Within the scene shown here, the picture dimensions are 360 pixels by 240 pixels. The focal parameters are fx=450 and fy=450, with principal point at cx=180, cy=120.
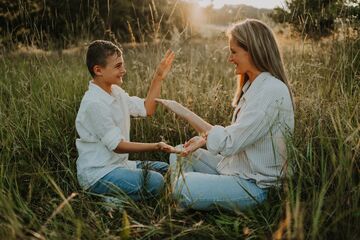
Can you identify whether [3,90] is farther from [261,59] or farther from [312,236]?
[312,236]

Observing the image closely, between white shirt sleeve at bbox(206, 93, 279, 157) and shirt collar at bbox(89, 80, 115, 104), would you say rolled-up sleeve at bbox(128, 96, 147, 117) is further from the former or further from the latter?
white shirt sleeve at bbox(206, 93, 279, 157)

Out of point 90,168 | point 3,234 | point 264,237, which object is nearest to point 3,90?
point 90,168

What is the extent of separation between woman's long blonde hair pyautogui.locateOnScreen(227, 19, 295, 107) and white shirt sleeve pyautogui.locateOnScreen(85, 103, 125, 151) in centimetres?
91

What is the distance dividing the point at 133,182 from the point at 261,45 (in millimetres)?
1139

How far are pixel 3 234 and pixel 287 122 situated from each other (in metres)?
1.60

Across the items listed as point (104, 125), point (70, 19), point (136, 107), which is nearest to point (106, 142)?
point (104, 125)

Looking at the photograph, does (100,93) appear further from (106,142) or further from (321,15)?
(321,15)

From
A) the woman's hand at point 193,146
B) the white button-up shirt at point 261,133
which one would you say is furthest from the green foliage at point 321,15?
the woman's hand at point 193,146

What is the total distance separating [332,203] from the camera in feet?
6.72

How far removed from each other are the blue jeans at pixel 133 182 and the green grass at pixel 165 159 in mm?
78

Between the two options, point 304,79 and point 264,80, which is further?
point 304,79

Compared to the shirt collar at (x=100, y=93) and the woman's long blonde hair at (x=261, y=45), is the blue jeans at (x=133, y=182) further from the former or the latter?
the woman's long blonde hair at (x=261, y=45)

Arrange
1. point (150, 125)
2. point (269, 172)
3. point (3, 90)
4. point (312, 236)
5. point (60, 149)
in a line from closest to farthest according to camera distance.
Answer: point (312, 236)
point (269, 172)
point (60, 149)
point (150, 125)
point (3, 90)

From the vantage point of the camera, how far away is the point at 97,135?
2838 millimetres
